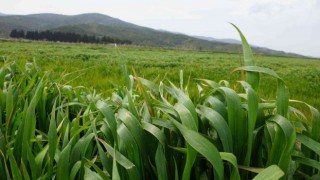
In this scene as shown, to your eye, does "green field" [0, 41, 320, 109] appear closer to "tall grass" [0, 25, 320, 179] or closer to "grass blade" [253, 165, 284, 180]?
"tall grass" [0, 25, 320, 179]

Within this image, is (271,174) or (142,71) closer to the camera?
(271,174)

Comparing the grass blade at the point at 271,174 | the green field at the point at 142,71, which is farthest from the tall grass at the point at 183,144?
the green field at the point at 142,71

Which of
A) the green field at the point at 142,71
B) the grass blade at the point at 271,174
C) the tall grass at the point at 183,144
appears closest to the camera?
the grass blade at the point at 271,174

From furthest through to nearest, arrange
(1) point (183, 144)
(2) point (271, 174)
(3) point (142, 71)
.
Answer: (3) point (142, 71) → (1) point (183, 144) → (2) point (271, 174)

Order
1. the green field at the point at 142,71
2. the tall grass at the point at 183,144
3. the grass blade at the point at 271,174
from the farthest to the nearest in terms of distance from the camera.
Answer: the green field at the point at 142,71
the tall grass at the point at 183,144
the grass blade at the point at 271,174

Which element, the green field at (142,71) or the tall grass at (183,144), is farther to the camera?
the green field at (142,71)

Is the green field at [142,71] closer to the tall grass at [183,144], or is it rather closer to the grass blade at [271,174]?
the tall grass at [183,144]

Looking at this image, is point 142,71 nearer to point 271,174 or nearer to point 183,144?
point 183,144

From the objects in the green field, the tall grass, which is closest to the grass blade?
the tall grass

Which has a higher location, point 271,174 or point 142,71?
point 271,174

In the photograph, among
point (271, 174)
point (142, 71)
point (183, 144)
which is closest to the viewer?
point (271, 174)

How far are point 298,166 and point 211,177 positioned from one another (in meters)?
0.38

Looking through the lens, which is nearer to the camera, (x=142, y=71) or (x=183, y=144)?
(x=183, y=144)

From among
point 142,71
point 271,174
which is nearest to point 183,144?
point 271,174
